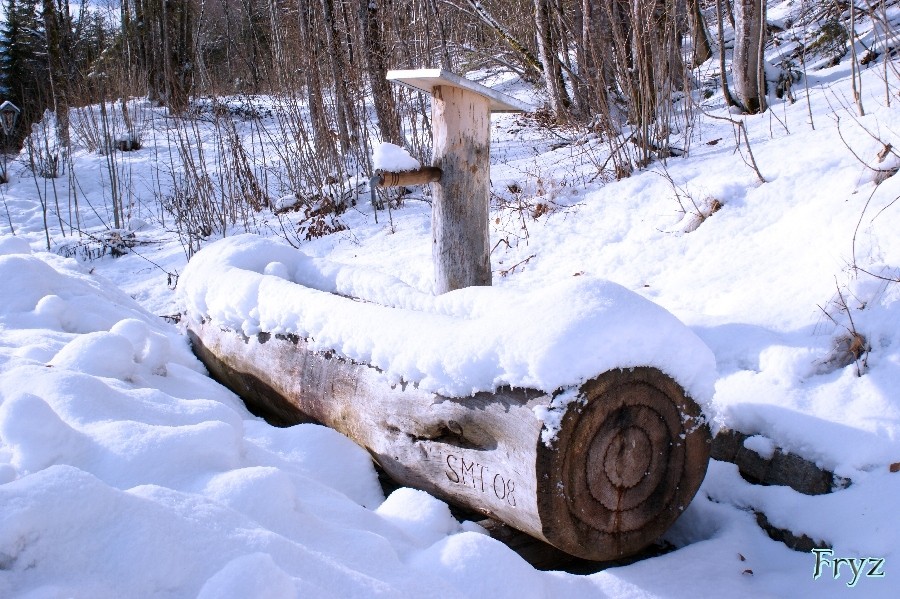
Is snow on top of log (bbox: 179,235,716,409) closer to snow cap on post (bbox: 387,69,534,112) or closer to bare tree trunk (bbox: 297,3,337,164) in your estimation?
snow cap on post (bbox: 387,69,534,112)

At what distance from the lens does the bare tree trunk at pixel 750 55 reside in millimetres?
5801

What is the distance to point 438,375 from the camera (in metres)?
2.24

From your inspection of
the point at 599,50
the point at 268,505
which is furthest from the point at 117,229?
the point at 268,505

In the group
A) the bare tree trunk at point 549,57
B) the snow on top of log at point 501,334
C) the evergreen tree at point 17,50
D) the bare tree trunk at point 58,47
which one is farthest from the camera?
the evergreen tree at point 17,50

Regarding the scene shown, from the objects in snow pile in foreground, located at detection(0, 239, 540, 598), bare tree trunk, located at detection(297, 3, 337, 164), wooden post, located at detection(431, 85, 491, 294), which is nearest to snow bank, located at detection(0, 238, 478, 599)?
snow pile in foreground, located at detection(0, 239, 540, 598)

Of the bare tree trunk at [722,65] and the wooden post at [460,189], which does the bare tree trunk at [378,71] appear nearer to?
the bare tree trunk at [722,65]

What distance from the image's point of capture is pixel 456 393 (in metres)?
2.20

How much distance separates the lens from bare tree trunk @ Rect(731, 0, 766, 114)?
5801mm

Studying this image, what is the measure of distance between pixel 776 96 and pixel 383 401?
19.8 ft

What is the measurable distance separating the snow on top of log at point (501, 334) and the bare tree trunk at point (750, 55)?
440cm

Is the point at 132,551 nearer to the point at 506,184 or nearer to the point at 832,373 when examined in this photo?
the point at 832,373

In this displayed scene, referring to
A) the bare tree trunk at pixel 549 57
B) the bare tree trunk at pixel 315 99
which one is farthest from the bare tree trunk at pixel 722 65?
the bare tree trunk at pixel 315 99

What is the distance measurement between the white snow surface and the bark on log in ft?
3.08

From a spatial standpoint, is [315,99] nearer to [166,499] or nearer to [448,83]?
[448,83]
